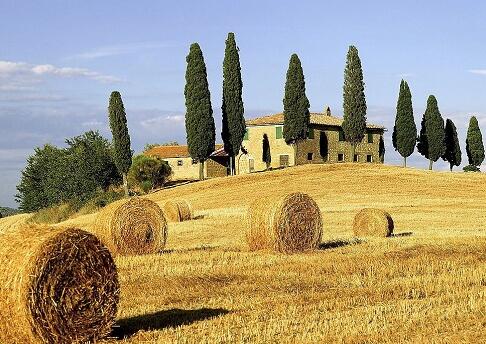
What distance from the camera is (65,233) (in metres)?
12.6

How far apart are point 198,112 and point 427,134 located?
87.3ft

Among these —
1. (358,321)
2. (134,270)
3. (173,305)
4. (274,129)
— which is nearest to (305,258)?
(134,270)

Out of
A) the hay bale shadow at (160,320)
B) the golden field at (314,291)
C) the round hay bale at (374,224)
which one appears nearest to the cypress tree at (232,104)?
the golden field at (314,291)

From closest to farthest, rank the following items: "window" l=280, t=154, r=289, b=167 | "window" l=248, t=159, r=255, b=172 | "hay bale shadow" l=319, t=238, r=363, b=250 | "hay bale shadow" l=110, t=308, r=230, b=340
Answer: "hay bale shadow" l=110, t=308, r=230, b=340 → "hay bale shadow" l=319, t=238, r=363, b=250 → "window" l=280, t=154, r=289, b=167 → "window" l=248, t=159, r=255, b=172

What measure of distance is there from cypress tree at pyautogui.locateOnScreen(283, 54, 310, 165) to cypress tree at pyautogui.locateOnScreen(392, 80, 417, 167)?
1128cm

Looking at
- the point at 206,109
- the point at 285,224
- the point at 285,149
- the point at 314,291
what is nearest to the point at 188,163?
the point at 285,149

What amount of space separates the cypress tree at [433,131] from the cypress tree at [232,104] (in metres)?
22.4

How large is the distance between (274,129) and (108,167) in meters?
25.1

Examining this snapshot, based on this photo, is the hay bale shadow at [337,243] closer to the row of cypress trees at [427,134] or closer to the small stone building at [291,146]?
the small stone building at [291,146]

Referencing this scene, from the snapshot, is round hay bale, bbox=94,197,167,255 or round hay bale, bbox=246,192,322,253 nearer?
round hay bale, bbox=246,192,322,253

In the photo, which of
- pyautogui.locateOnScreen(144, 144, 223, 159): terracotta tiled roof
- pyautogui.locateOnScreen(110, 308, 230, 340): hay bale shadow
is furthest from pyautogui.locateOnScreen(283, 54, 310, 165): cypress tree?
pyautogui.locateOnScreen(110, 308, 230, 340): hay bale shadow

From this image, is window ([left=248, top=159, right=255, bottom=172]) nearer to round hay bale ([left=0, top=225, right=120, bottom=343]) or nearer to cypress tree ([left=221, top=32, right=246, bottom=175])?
cypress tree ([left=221, top=32, right=246, bottom=175])

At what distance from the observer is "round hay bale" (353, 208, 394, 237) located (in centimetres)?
3209

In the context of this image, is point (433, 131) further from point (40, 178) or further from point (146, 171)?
point (40, 178)
